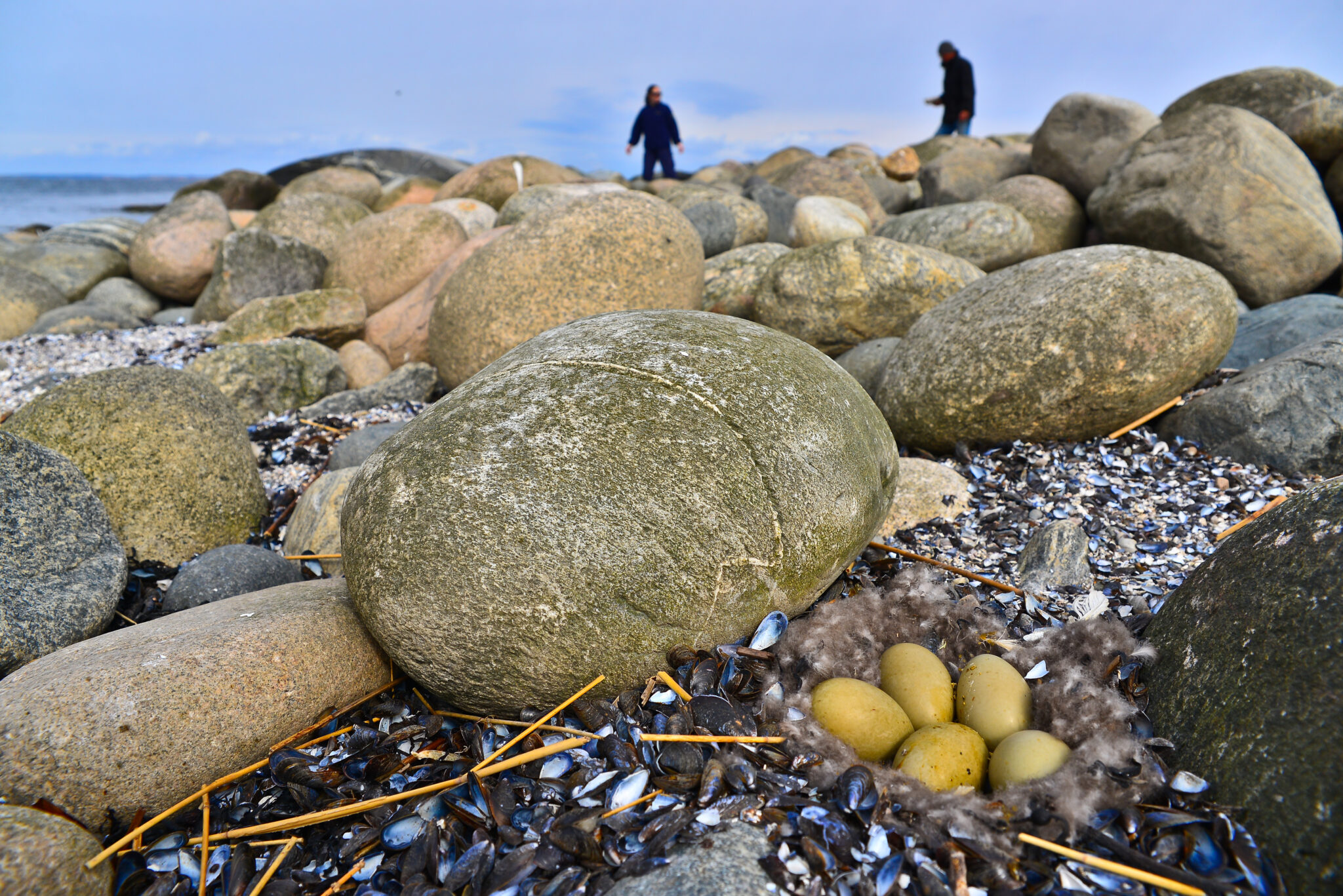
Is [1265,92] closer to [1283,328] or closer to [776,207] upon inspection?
[1283,328]

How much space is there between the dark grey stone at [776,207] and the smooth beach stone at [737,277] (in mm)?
2802

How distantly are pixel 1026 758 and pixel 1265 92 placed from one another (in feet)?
31.7

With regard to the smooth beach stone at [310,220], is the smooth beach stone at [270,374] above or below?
below

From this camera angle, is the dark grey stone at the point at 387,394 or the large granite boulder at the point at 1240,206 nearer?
the dark grey stone at the point at 387,394

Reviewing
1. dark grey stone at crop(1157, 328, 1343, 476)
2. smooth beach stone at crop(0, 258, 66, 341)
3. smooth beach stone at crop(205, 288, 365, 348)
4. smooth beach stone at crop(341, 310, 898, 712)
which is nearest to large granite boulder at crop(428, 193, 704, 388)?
smooth beach stone at crop(205, 288, 365, 348)

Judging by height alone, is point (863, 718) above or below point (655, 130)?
below

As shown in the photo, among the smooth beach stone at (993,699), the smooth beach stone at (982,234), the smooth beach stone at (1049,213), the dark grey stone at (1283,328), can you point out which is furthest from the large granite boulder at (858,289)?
the smooth beach stone at (993,699)

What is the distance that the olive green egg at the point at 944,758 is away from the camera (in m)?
1.82

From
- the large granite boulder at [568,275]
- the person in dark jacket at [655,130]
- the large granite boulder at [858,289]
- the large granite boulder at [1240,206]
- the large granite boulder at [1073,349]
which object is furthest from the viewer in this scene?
the person in dark jacket at [655,130]

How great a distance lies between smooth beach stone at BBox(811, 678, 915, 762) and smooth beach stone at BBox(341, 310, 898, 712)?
37 centimetres

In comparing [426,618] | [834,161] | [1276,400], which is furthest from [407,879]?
[834,161]

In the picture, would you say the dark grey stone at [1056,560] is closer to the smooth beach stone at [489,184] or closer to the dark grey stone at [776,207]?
the dark grey stone at [776,207]

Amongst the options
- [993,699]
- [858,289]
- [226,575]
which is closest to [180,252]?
[226,575]

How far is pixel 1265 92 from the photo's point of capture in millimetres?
8039
